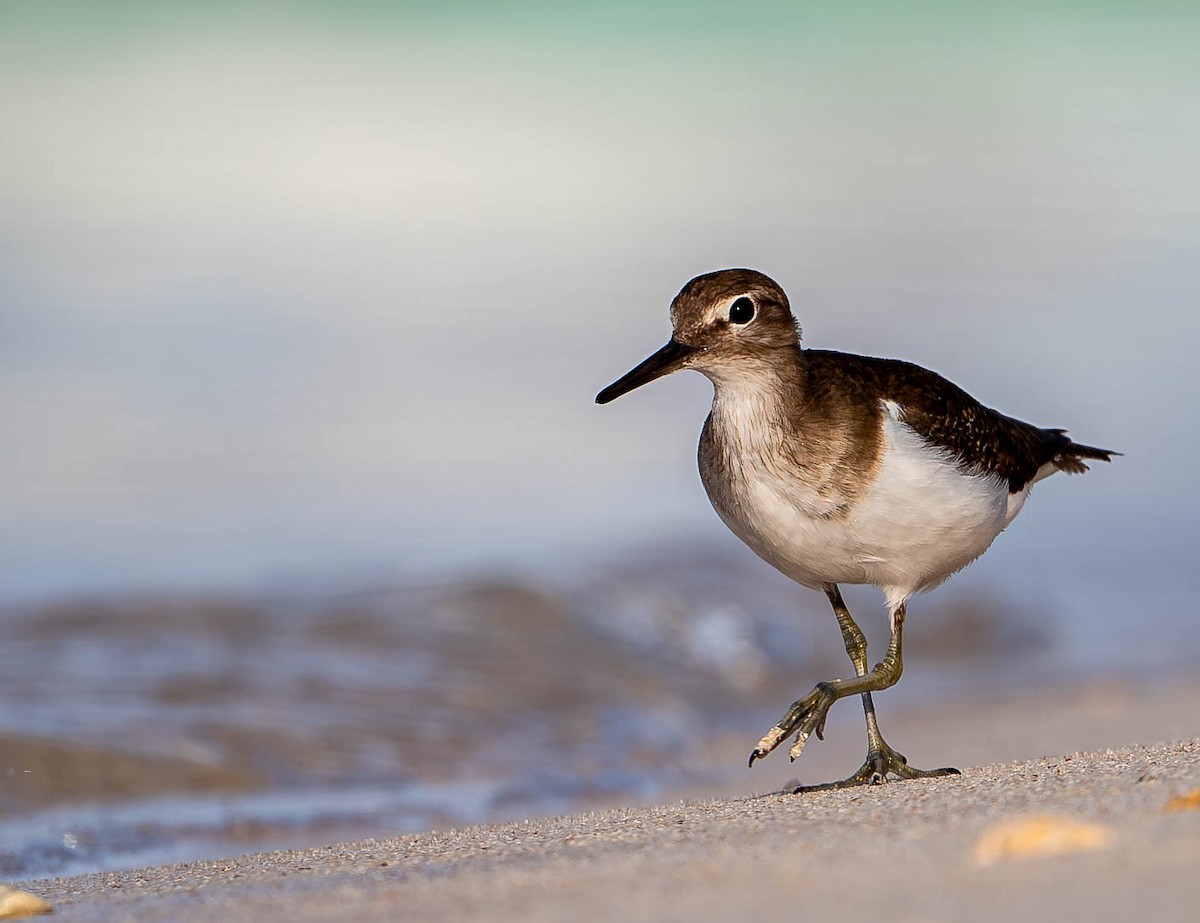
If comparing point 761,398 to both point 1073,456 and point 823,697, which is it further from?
point 1073,456

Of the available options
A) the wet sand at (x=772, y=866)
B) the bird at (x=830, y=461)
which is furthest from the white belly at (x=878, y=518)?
the wet sand at (x=772, y=866)

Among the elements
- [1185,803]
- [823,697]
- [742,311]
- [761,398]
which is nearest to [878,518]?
[761,398]

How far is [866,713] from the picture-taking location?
6.46 meters

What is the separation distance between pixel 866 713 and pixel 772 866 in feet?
8.79

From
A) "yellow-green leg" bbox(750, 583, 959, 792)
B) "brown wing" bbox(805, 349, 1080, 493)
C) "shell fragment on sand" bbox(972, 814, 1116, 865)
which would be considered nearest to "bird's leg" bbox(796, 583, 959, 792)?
"yellow-green leg" bbox(750, 583, 959, 792)

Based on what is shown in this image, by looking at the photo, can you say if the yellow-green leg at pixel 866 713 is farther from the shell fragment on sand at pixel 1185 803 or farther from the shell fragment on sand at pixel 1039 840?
the shell fragment on sand at pixel 1039 840

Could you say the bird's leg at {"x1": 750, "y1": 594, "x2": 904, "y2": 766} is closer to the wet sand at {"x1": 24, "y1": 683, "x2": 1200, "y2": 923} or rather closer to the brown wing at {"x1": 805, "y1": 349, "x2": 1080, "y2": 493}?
the wet sand at {"x1": 24, "y1": 683, "x2": 1200, "y2": 923}

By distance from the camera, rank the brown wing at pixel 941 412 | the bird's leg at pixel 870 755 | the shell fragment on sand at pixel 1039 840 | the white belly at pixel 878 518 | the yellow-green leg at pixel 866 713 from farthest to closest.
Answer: the brown wing at pixel 941 412 → the bird's leg at pixel 870 755 → the yellow-green leg at pixel 866 713 → the white belly at pixel 878 518 → the shell fragment on sand at pixel 1039 840

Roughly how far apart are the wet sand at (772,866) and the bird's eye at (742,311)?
1745 millimetres

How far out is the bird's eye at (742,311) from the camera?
625 centimetres

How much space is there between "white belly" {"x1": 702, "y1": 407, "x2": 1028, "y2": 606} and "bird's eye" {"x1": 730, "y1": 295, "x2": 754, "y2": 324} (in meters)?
0.54

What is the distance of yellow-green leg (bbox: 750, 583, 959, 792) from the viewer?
19.8 ft

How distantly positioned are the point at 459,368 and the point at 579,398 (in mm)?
2054

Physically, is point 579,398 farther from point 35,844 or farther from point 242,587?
point 35,844
